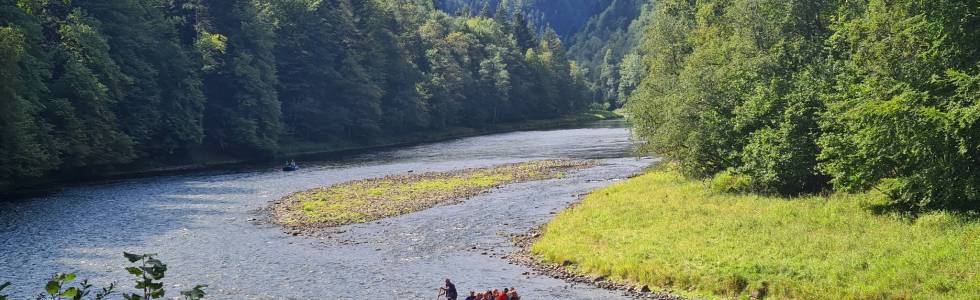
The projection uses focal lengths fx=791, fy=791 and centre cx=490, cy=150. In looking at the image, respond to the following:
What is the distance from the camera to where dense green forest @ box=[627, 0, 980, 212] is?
31.4 metres

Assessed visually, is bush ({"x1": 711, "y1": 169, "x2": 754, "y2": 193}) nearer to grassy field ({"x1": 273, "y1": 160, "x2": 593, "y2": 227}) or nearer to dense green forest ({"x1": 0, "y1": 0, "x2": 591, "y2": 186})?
grassy field ({"x1": 273, "y1": 160, "x2": 593, "y2": 227})

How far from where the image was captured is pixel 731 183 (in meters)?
48.8

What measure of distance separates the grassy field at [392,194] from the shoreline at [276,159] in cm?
2227

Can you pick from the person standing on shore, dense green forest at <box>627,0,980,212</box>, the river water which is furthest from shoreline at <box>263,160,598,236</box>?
the person standing on shore

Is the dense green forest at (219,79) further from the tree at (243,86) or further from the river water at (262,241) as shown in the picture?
the river water at (262,241)

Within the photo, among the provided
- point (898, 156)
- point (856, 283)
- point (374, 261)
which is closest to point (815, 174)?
point (898, 156)

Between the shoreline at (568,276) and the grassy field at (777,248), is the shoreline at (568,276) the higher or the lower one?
the lower one

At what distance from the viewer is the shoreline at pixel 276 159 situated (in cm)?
6631

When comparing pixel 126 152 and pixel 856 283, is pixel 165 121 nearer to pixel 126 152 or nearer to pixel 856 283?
pixel 126 152

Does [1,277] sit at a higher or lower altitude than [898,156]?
lower

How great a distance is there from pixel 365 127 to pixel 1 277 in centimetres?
9165

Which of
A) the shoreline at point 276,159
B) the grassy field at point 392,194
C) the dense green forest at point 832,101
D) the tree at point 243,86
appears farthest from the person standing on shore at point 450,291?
the tree at point 243,86

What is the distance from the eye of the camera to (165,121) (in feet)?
292

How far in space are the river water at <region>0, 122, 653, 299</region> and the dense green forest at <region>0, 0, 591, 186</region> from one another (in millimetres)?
8200
